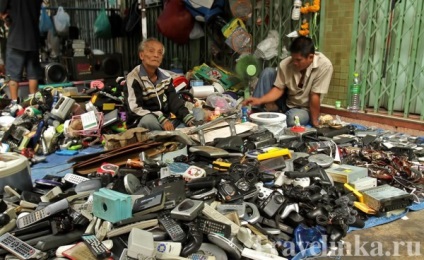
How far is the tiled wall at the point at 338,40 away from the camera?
140 inches

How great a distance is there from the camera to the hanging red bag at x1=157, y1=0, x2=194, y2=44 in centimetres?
500

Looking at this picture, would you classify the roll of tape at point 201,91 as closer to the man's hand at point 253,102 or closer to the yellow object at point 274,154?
the man's hand at point 253,102

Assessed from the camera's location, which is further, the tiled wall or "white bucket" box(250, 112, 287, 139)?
the tiled wall

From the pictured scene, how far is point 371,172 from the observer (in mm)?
2197

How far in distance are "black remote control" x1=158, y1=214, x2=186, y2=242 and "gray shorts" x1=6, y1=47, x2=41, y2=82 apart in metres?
3.79

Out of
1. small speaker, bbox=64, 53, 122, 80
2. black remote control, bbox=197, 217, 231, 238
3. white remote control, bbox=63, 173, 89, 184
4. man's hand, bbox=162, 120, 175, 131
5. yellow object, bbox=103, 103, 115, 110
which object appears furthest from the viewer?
small speaker, bbox=64, 53, 122, 80

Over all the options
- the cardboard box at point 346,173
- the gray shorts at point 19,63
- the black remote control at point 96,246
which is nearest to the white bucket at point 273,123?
the cardboard box at point 346,173

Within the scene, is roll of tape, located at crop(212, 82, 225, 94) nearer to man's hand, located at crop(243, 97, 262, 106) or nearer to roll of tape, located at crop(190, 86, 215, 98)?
roll of tape, located at crop(190, 86, 215, 98)

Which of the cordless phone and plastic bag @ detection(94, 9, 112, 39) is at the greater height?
plastic bag @ detection(94, 9, 112, 39)

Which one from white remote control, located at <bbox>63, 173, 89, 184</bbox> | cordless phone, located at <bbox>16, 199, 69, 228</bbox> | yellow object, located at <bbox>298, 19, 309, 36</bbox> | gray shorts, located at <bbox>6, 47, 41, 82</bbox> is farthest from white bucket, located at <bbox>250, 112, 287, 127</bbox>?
gray shorts, located at <bbox>6, 47, 41, 82</bbox>

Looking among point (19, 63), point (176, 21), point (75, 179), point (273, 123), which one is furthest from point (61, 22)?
point (75, 179)

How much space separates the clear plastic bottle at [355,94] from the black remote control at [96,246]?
300 centimetres

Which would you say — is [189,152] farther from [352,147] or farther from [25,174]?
[352,147]

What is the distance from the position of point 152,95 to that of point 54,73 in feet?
8.69
